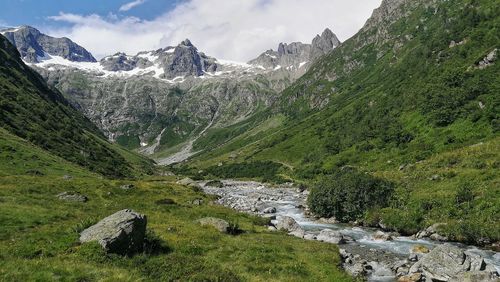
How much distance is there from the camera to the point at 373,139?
15388 cm

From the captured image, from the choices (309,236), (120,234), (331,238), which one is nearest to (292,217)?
(309,236)

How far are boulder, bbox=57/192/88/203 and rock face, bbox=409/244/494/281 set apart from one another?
132ft

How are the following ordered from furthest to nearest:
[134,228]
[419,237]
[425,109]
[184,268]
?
[425,109] → [419,237] → [134,228] → [184,268]

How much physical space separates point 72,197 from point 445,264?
4390 cm

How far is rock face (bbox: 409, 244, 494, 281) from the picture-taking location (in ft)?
99.3

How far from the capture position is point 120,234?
1000 inches

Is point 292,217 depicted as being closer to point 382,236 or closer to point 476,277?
point 382,236

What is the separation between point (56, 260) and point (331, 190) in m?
54.2

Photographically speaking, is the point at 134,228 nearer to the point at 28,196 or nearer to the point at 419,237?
the point at 28,196

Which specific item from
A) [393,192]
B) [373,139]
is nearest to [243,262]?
[393,192]

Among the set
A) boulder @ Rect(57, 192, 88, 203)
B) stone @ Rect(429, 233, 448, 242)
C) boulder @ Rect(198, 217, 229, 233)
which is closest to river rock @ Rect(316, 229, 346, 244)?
stone @ Rect(429, 233, 448, 242)

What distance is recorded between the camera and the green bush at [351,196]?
63656mm

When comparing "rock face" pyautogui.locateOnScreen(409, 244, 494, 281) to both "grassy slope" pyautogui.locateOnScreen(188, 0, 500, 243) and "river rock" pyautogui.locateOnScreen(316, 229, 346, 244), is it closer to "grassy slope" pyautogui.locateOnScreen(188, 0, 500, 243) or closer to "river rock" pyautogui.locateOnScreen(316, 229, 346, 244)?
"river rock" pyautogui.locateOnScreen(316, 229, 346, 244)

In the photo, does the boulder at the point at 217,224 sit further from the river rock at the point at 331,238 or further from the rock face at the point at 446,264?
the rock face at the point at 446,264
